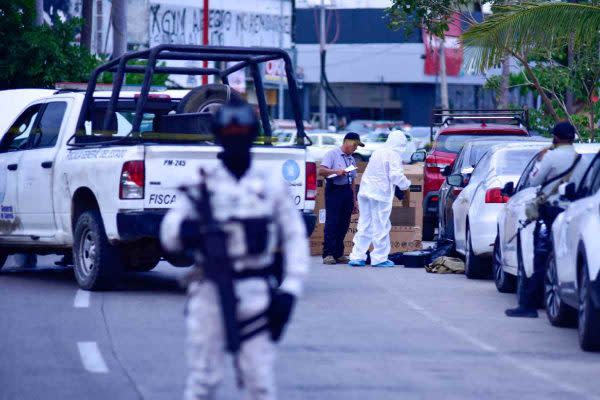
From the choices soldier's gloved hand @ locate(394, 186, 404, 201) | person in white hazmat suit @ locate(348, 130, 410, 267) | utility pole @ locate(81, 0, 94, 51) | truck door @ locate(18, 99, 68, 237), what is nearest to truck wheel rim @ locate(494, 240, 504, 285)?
person in white hazmat suit @ locate(348, 130, 410, 267)

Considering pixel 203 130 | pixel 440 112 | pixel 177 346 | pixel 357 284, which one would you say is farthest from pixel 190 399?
pixel 440 112

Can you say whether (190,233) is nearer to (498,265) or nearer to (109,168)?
(109,168)

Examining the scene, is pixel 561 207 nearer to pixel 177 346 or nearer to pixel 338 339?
pixel 338 339

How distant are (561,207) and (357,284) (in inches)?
164

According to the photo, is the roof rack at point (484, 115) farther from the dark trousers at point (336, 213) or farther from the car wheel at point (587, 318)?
the car wheel at point (587, 318)

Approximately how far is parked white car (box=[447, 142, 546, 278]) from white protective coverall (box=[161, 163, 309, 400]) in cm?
922

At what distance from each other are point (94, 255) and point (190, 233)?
7695mm

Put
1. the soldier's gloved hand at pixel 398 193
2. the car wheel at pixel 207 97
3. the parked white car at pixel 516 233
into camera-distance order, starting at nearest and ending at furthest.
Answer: the parked white car at pixel 516 233
the car wheel at pixel 207 97
the soldier's gloved hand at pixel 398 193

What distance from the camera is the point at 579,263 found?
10.2 m

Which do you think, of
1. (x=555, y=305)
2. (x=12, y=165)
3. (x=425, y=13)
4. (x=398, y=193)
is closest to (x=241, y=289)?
(x=555, y=305)

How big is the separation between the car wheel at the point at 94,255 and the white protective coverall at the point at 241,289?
7384 millimetres

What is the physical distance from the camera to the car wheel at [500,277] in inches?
556

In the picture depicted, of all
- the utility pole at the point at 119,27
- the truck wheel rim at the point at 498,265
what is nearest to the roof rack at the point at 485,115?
the utility pole at the point at 119,27

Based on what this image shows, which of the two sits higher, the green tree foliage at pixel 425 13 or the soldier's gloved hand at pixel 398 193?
the green tree foliage at pixel 425 13
